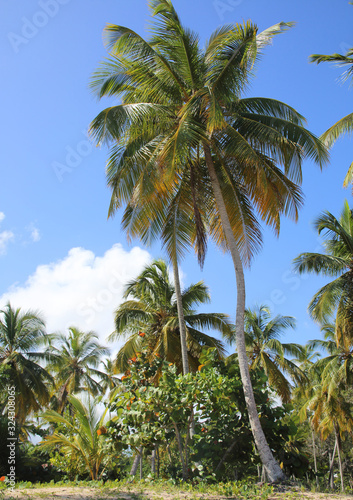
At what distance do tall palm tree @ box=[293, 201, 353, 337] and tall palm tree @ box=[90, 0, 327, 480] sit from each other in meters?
5.42

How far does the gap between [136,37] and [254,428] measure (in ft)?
29.4

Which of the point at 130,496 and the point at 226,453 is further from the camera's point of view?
the point at 226,453

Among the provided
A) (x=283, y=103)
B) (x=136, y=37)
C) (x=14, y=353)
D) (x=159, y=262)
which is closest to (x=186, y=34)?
(x=136, y=37)

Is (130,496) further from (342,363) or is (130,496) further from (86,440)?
(342,363)

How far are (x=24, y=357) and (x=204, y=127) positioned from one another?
16787 mm

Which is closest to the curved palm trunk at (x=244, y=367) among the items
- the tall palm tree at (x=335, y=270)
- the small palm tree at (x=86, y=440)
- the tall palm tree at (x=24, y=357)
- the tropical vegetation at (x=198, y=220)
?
the tropical vegetation at (x=198, y=220)

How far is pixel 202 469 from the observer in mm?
6848

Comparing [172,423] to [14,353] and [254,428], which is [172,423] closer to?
[254,428]

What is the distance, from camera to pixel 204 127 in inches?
386

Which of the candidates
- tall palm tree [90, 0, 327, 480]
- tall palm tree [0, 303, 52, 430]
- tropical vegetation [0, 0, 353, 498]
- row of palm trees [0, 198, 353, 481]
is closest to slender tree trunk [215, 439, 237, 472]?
tropical vegetation [0, 0, 353, 498]

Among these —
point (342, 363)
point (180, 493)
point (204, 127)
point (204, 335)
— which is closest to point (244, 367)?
point (180, 493)

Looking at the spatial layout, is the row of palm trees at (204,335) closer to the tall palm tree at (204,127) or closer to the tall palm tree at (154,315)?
the tall palm tree at (154,315)

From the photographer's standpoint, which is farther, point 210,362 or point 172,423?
point 210,362

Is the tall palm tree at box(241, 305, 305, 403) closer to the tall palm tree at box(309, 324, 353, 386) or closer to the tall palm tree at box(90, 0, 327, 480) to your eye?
the tall palm tree at box(309, 324, 353, 386)
